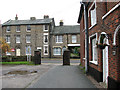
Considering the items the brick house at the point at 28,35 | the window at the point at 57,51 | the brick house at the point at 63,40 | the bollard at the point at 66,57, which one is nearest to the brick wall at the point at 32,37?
the brick house at the point at 28,35

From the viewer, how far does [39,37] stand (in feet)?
100

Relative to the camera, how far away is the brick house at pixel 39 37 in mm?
30000

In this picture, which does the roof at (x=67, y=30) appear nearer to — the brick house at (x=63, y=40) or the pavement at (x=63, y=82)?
the brick house at (x=63, y=40)

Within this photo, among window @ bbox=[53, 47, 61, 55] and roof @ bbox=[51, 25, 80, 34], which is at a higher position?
roof @ bbox=[51, 25, 80, 34]

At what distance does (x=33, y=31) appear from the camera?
102 ft

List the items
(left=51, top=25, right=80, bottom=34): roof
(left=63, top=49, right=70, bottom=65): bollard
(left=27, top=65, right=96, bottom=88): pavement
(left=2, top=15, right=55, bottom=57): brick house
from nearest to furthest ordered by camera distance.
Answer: (left=27, top=65, right=96, bottom=88): pavement, (left=63, top=49, right=70, bottom=65): bollard, (left=2, top=15, right=55, bottom=57): brick house, (left=51, top=25, right=80, bottom=34): roof

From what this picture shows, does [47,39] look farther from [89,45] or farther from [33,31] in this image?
[89,45]

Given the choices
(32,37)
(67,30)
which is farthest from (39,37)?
(67,30)

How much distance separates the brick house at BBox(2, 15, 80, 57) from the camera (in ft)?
98.4

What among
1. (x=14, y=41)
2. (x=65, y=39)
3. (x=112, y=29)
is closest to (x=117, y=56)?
(x=112, y=29)

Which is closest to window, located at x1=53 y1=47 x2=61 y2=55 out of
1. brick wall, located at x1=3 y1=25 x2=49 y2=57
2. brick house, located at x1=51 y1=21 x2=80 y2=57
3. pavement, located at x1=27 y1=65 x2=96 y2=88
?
brick house, located at x1=51 y1=21 x2=80 y2=57

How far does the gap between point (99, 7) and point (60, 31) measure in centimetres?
2436

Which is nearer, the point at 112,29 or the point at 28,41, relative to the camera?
the point at 112,29

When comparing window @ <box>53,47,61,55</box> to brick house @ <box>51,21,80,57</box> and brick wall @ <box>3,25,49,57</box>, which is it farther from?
brick wall @ <box>3,25,49,57</box>
